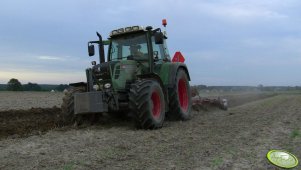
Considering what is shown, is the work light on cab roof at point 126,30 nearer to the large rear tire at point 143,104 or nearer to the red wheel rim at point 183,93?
the large rear tire at point 143,104

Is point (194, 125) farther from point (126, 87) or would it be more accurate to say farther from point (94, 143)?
point (94, 143)

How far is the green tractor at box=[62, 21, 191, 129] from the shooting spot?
9.26 metres

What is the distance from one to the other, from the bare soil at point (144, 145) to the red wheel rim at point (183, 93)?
1861 mm

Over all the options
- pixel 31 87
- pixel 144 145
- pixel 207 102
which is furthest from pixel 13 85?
pixel 144 145

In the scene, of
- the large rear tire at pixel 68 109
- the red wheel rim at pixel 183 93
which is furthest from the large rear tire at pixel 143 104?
the red wheel rim at pixel 183 93

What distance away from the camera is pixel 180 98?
12.5 meters

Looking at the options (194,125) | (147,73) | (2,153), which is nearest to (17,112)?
(147,73)

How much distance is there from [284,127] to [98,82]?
14.4 feet

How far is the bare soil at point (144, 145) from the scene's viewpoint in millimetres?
5938

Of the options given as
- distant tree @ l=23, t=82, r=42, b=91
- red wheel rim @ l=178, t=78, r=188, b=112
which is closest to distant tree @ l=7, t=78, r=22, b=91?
distant tree @ l=23, t=82, r=42, b=91

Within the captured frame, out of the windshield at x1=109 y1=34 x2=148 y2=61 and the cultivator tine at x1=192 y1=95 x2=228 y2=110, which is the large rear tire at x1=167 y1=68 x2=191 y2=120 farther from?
the cultivator tine at x1=192 y1=95 x2=228 y2=110

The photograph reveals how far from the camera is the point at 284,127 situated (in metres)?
9.69

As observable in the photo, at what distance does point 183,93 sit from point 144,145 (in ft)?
17.9

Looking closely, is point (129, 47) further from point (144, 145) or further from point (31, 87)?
point (31, 87)
